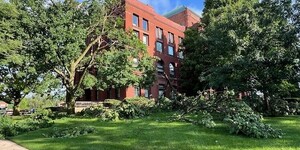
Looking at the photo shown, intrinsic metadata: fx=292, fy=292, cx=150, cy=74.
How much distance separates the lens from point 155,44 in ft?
144

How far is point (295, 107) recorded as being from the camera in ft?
54.9

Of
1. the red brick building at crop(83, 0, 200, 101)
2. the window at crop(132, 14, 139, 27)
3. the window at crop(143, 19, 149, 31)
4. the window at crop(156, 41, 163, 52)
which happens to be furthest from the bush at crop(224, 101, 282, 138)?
the window at crop(156, 41, 163, 52)

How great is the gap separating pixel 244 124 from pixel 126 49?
48.9ft

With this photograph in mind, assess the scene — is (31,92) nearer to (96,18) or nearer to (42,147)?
(96,18)

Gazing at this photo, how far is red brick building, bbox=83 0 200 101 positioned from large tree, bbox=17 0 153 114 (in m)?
11.3

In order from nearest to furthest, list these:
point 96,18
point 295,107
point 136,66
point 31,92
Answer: point 295,107 < point 96,18 < point 136,66 < point 31,92

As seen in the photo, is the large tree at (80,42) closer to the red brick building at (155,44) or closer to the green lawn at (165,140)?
the green lawn at (165,140)

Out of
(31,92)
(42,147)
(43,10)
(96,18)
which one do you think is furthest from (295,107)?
(31,92)

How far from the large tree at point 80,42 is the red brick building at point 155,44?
37.0 ft

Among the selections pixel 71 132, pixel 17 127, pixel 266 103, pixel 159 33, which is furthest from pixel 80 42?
pixel 159 33

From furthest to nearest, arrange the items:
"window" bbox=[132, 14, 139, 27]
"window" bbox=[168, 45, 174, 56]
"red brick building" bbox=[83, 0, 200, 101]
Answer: "window" bbox=[168, 45, 174, 56] < "window" bbox=[132, 14, 139, 27] < "red brick building" bbox=[83, 0, 200, 101]

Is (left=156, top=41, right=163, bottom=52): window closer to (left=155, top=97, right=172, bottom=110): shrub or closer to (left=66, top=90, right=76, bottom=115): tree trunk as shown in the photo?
(left=66, top=90, right=76, bottom=115): tree trunk

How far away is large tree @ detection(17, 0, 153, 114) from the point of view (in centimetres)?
1873

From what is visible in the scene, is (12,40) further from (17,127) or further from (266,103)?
(266,103)
